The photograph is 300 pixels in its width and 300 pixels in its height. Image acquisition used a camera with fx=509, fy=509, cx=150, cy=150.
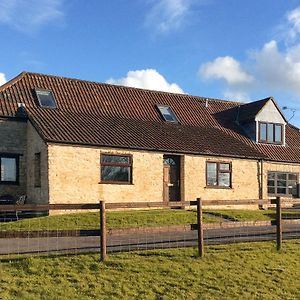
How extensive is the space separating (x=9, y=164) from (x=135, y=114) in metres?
8.18

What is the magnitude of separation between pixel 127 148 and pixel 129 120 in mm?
4012

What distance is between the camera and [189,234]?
15.8 meters

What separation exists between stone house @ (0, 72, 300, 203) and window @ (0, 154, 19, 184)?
0.05m

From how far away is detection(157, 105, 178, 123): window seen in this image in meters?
31.4

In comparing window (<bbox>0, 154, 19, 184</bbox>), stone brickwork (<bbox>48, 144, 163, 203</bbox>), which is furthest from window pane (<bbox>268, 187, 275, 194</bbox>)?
window (<bbox>0, 154, 19, 184</bbox>)

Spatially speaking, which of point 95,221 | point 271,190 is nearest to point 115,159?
point 95,221

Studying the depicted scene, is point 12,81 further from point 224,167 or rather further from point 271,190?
point 271,190

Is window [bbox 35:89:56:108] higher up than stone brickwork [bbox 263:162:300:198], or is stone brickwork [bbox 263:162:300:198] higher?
window [bbox 35:89:56:108]

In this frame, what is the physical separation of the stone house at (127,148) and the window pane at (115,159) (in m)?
0.05

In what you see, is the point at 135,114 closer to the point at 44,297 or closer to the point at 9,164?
the point at 9,164

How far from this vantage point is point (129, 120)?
1148 inches

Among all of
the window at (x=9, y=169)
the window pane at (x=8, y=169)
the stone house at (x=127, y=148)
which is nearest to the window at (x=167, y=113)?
the stone house at (x=127, y=148)

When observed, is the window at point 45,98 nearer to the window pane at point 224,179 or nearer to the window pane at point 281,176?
the window pane at point 224,179

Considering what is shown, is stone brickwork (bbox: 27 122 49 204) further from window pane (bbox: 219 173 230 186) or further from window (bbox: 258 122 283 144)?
window (bbox: 258 122 283 144)
